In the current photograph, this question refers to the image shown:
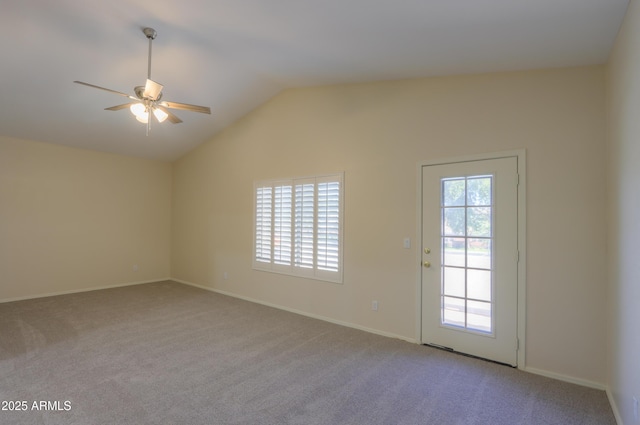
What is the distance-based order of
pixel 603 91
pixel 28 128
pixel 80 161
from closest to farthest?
pixel 603 91, pixel 28 128, pixel 80 161

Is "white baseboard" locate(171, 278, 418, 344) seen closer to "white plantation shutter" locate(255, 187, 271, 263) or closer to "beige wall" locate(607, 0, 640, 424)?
"white plantation shutter" locate(255, 187, 271, 263)

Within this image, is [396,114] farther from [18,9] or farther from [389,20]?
[18,9]

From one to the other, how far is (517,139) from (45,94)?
5.53 m

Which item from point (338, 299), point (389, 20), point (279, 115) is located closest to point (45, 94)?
point (279, 115)

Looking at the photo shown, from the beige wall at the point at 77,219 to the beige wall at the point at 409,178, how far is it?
64.2 inches

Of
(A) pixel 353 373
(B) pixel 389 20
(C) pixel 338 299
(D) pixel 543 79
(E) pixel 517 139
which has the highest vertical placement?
(B) pixel 389 20

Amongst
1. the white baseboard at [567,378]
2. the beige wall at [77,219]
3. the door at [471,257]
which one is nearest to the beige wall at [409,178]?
the white baseboard at [567,378]

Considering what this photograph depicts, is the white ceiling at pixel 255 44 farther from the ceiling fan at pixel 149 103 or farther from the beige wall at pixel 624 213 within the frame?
the ceiling fan at pixel 149 103

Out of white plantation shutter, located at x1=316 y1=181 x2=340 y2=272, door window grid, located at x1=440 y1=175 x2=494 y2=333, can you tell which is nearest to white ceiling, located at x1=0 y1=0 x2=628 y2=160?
door window grid, located at x1=440 y1=175 x2=494 y2=333

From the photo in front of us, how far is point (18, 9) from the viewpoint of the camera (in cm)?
276

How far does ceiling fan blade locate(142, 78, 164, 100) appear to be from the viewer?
2.89 meters

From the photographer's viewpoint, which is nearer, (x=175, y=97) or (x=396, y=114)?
(x=396, y=114)

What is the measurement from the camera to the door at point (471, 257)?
3.02 m

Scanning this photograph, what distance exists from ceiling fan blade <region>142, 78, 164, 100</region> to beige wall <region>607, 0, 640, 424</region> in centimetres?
350
